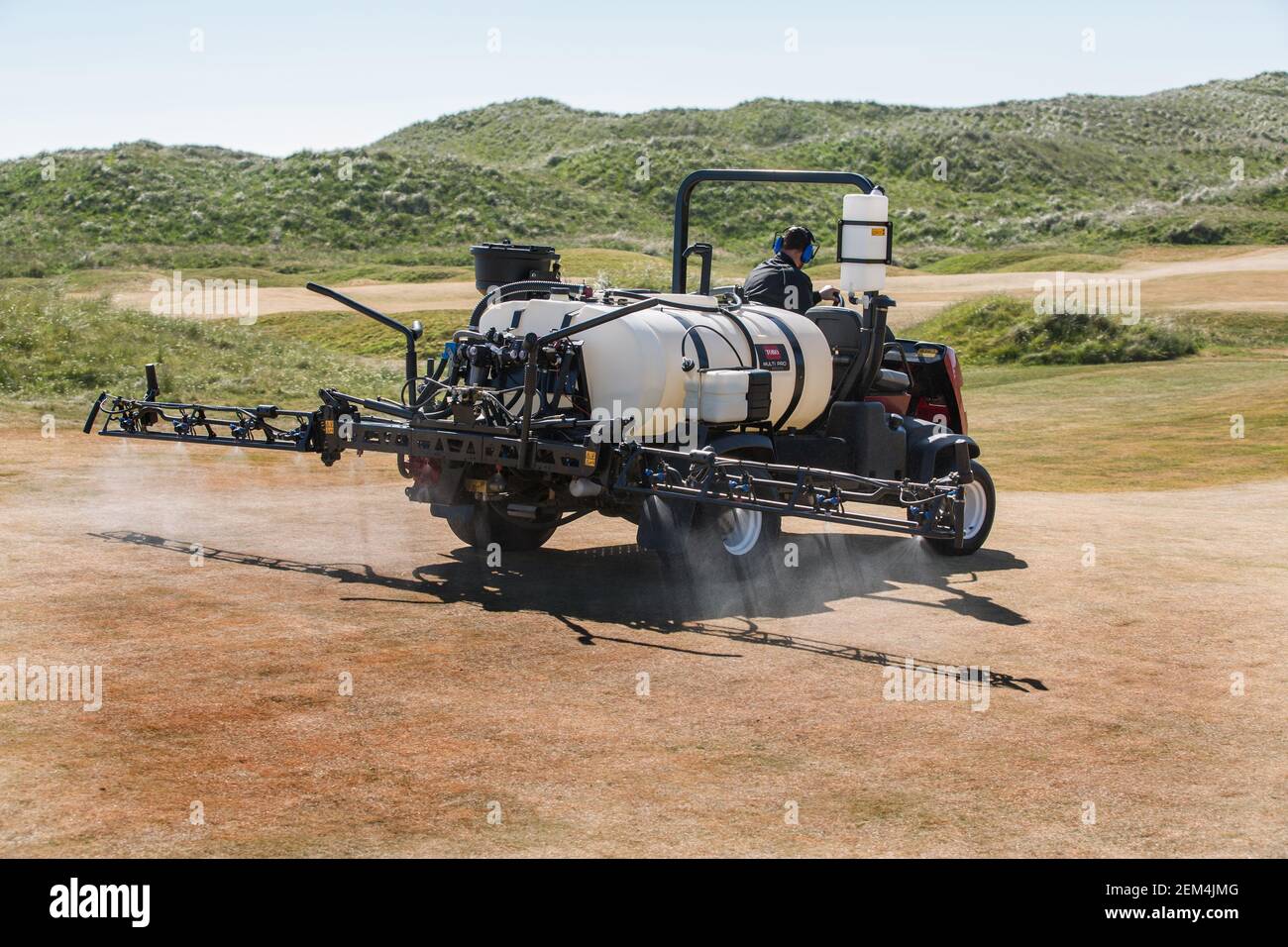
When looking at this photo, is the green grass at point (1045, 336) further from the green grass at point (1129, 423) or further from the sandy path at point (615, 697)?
the sandy path at point (615, 697)

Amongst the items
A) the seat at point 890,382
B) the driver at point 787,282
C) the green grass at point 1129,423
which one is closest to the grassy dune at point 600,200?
the green grass at point 1129,423

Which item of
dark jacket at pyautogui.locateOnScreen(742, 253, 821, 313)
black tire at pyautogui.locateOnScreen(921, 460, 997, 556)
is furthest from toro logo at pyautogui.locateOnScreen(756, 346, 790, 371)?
black tire at pyautogui.locateOnScreen(921, 460, 997, 556)

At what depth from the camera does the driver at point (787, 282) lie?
1400cm

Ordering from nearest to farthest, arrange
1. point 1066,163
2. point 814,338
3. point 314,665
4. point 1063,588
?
point 314,665 → point 1063,588 → point 814,338 → point 1066,163

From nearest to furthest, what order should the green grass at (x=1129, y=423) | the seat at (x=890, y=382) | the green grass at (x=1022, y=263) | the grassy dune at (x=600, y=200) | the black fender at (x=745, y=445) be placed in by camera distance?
1. the black fender at (x=745, y=445)
2. the seat at (x=890, y=382)
3. the green grass at (x=1129, y=423)
4. the green grass at (x=1022, y=263)
5. the grassy dune at (x=600, y=200)

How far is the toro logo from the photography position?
42.4 ft

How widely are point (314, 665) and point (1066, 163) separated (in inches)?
3820

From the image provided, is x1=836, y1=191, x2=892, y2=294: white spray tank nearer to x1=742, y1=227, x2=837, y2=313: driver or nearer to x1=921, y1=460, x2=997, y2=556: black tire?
x1=742, y1=227, x2=837, y2=313: driver

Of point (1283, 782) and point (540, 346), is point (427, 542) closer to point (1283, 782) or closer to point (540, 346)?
point (540, 346)

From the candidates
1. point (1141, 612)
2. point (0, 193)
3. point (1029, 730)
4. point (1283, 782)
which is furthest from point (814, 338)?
point (0, 193)

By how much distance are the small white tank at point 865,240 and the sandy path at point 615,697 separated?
268 cm

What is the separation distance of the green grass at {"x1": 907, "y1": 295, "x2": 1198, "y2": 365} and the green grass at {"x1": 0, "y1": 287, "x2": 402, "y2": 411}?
15534mm

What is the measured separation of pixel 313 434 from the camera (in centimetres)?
1291

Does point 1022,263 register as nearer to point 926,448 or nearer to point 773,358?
point 926,448
